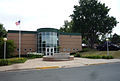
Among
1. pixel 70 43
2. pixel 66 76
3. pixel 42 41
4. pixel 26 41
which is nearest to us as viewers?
pixel 66 76

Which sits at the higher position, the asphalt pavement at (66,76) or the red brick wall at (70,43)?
the red brick wall at (70,43)

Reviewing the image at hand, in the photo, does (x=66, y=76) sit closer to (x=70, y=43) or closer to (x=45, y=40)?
(x=45, y=40)

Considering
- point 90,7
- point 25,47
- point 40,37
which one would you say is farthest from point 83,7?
point 25,47

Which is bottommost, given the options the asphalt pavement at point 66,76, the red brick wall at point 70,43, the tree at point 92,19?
the asphalt pavement at point 66,76

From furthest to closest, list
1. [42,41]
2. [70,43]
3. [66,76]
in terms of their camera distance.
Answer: [70,43] < [42,41] < [66,76]

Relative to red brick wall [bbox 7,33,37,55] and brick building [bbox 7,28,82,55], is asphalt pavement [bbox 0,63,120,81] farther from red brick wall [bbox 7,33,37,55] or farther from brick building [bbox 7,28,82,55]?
red brick wall [bbox 7,33,37,55]

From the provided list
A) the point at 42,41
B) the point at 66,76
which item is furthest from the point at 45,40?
the point at 66,76

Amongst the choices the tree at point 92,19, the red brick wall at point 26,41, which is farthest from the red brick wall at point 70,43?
the red brick wall at point 26,41

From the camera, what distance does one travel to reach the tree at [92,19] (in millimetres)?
39819

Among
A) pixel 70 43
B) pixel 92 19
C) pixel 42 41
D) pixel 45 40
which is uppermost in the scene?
pixel 92 19

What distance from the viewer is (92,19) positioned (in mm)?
40031

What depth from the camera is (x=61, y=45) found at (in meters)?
35.8

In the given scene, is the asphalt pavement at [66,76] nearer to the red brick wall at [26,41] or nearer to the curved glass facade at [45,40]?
the curved glass facade at [45,40]

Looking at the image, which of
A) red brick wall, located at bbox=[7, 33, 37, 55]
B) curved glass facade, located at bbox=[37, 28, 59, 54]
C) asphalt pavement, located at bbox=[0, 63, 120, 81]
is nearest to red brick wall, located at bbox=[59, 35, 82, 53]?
curved glass facade, located at bbox=[37, 28, 59, 54]
